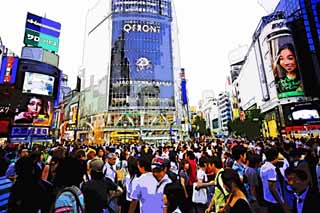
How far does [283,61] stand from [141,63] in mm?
36582

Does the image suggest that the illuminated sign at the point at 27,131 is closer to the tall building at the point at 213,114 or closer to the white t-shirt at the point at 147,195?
the white t-shirt at the point at 147,195

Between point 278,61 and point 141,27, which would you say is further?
point 141,27

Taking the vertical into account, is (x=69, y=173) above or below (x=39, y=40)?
below

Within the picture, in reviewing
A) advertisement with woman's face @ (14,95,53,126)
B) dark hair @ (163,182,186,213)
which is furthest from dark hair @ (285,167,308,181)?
advertisement with woman's face @ (14,95,53,126)

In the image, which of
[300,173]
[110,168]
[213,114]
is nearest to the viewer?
[300,173]

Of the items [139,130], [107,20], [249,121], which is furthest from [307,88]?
[107,20]

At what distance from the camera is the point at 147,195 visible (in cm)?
360

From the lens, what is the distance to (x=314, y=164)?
5.94 meters

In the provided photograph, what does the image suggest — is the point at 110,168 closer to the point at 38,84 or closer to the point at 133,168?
the point at 133,168

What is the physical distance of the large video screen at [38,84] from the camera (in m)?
46.8

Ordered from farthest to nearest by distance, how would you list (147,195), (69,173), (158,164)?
1. (158,164)
2. (147,195)
3. (69,173)

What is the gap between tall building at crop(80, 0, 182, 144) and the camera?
6247 centimetres

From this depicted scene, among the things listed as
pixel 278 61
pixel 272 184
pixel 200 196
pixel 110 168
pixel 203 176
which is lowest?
pixel 200 196

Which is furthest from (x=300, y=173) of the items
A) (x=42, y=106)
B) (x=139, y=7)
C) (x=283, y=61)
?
(x=139, y=7)
